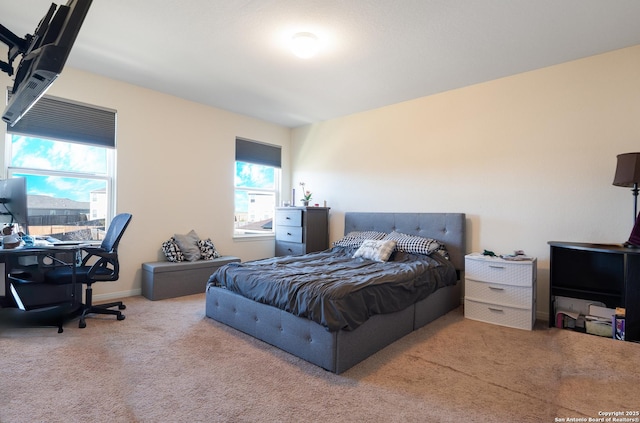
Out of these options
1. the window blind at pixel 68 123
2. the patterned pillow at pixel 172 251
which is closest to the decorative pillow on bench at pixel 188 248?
the patterned pillow at pixel 172 251

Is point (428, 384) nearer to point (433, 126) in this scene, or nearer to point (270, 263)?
point (270, 263)

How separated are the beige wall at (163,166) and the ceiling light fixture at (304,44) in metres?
2.28

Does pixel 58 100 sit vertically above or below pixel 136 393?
above

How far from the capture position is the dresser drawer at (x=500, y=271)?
3004 mm

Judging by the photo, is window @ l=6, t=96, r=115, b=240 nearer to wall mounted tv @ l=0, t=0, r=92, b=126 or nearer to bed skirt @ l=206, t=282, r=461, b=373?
wall mounted tv @ l=0, t=0, r=92, b=126

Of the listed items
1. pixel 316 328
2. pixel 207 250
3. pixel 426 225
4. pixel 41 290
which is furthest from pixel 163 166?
pixel 426 225

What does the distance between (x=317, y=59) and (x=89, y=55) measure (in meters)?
2.28

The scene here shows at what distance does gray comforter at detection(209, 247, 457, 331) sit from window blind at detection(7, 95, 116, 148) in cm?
227

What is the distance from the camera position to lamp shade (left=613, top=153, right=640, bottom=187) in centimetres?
261

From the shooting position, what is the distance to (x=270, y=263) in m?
3.32

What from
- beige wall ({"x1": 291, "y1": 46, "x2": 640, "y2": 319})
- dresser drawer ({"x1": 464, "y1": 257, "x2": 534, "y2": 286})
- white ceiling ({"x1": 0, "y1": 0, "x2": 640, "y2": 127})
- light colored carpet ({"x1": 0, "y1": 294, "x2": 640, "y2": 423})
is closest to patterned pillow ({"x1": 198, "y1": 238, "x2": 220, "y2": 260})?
light colored carpet ({"x1": 0, "y1": 294, "x2": 640, "y2": 423})

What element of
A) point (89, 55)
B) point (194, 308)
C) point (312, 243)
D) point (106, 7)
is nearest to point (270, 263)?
point (194, 308)

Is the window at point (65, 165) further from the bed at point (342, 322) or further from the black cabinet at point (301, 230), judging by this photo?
the black cabinet at point (301, 230)

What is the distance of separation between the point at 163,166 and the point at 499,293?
4.22 metres
